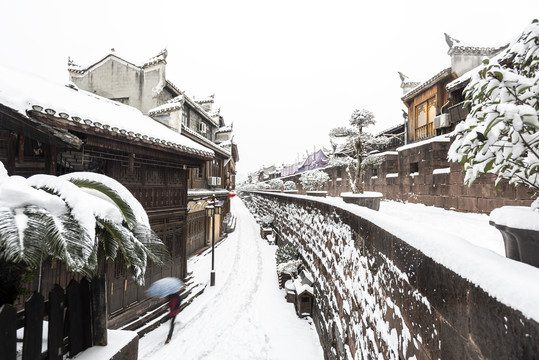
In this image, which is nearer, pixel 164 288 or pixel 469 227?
pixel 469 227

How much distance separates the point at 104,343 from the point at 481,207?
8462mm

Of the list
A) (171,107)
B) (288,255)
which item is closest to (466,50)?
(288,255)

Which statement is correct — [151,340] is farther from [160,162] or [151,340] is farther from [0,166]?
[0,166]

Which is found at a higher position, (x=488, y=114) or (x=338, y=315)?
(x=488, y=114)

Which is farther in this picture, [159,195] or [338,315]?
[159,195]

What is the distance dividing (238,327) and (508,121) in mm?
7377

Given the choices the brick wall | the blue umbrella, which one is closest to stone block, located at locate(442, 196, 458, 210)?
the brick wall

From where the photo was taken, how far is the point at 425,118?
39.2 feet

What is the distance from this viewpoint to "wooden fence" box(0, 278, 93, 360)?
1.49 m

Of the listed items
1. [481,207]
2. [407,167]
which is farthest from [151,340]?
[407,167]

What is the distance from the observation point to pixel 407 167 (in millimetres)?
9836

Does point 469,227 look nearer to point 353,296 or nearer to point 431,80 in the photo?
point 353,296

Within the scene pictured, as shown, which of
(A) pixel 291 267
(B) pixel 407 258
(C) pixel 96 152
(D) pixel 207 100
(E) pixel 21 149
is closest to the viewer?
(B) pixel 407 258

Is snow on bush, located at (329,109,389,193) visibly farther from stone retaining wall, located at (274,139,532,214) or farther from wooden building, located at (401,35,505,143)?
wooden building, located at (401,35,505,143)
